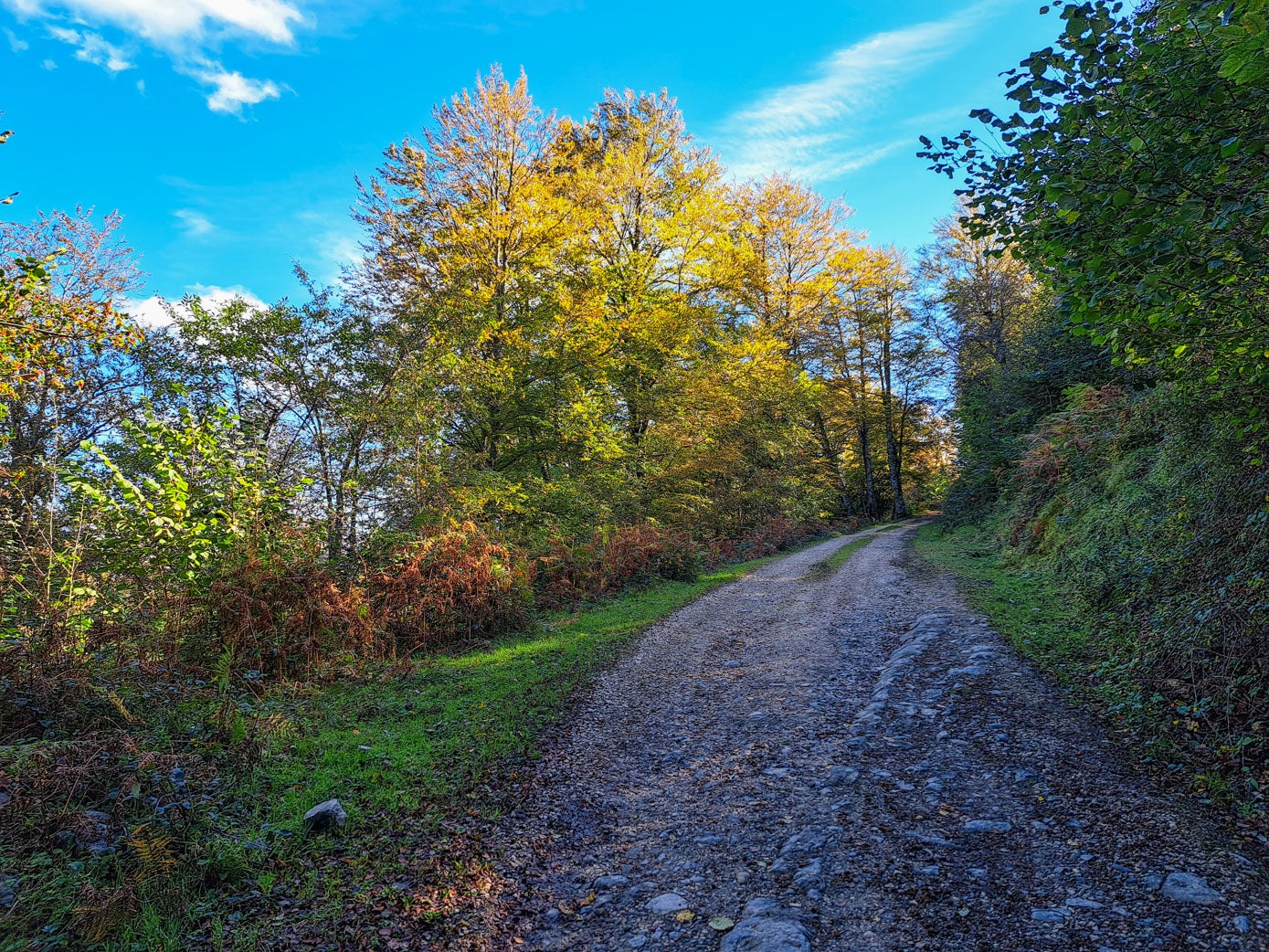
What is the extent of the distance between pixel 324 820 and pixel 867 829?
3.55 m

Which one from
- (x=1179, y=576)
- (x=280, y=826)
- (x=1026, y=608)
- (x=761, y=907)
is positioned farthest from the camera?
(x=1026, y=608)

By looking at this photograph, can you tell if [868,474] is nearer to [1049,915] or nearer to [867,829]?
[867,829]

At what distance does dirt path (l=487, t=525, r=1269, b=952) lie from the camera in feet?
8.88

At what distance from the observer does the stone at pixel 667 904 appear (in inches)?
121

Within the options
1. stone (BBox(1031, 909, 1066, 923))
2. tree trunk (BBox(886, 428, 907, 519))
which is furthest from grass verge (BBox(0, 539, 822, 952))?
tree trunk (BBox(886, 428, 907, 519))

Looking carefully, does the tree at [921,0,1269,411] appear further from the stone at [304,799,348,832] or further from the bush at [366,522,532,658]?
the bush at [366,522,532,658]

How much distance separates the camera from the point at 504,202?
15.3 meters

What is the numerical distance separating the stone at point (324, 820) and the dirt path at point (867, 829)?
1.17 m

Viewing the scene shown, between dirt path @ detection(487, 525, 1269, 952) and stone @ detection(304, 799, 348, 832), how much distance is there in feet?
3.83

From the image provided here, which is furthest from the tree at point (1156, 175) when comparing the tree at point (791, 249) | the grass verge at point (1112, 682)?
the tree at point (791, 249)

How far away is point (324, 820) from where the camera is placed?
3873 millimetres

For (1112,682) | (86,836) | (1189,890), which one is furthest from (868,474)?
(86,836)

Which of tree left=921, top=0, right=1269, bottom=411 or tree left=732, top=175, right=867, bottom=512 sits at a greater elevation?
tree left=732, top=175, right=867, bottom=512

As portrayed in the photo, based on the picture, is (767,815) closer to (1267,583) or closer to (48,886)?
(48,886)
